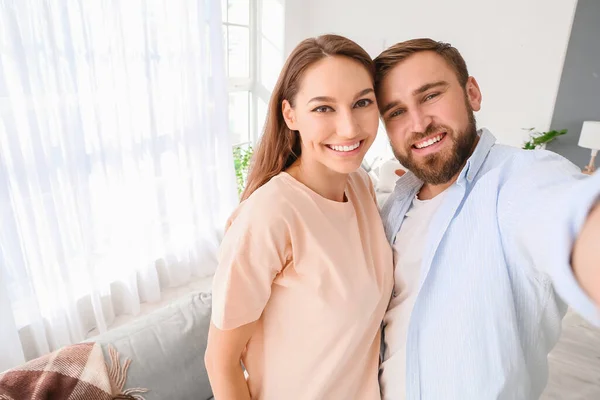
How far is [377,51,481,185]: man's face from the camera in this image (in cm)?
95

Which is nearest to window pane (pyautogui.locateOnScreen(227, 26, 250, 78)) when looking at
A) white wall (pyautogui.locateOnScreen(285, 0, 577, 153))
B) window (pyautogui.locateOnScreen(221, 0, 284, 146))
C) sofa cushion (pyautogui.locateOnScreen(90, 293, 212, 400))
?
window (pyautogui.locateOnScreen(221, 0, 284, 146))

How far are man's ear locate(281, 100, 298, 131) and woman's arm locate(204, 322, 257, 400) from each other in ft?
1.59

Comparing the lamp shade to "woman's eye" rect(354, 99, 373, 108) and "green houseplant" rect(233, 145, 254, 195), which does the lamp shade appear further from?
"woman's eye" rect(354, 99, 373, 108)

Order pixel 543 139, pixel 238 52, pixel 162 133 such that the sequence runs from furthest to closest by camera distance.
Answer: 1. pixel 238 52
2. pixel 543 139
3. pixel 162 133

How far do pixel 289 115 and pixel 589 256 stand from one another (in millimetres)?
719

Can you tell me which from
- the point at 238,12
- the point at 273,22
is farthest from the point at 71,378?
the point at 273,22

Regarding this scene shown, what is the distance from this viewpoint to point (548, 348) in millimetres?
806

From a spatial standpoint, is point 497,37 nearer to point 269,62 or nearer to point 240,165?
point 269,62

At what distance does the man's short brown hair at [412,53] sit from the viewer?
3.16 feet

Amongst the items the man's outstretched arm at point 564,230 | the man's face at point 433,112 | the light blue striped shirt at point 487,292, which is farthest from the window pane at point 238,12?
the man's outstretched arm at point 564,230

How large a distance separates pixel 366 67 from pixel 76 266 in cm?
193

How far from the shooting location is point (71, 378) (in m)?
1.13

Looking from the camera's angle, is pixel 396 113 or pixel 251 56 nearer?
pixel 396 113

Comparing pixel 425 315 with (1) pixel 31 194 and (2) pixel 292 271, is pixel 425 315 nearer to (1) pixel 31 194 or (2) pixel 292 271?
(2) pixel 292 271
